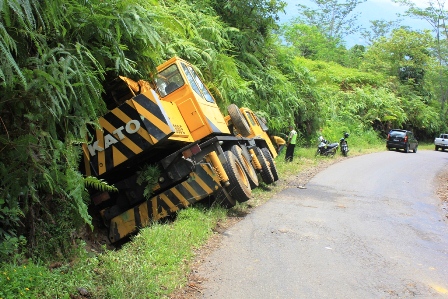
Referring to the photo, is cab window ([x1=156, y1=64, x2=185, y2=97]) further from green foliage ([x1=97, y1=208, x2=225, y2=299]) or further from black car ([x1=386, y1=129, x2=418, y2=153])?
black car ([x1=386, y1=129, x2=418, y2=153])

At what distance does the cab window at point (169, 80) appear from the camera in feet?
26.3

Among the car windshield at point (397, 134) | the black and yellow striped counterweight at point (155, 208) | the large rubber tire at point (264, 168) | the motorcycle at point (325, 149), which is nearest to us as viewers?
the black and yellow striped counterweight at point (155, 208)

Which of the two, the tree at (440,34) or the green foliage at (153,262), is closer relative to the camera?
the green foliage at (153,262)

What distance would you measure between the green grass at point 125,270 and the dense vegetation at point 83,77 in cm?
41

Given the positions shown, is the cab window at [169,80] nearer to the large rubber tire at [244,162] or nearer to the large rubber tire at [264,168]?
the large rubber tire at [244,162]

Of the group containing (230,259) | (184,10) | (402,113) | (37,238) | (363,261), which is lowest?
(402,113)

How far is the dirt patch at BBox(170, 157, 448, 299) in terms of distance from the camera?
4.69 meters

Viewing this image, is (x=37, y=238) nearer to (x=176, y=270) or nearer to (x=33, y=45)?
(x=176, y=270)

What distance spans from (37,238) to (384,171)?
14947mm

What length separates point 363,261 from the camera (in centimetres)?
593

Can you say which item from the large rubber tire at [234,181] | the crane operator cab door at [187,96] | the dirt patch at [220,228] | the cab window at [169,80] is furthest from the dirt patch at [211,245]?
the cab window at [169,80]

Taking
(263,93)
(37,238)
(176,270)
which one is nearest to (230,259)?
(176,270)

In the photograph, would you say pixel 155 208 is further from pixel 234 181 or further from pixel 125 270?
pixel 125 270

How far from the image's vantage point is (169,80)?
→ 320 inches
